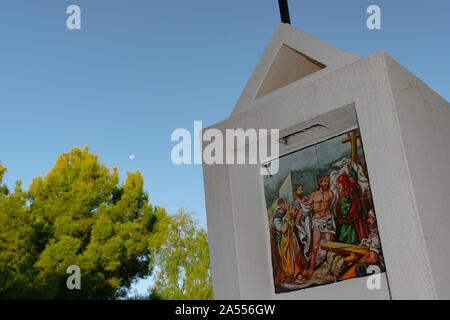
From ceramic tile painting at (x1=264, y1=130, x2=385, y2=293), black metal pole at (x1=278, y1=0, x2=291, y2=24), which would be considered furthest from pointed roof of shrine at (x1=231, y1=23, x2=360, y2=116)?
ceramic tile painting at (x1=264, y1=130, x2=385, y2=293)

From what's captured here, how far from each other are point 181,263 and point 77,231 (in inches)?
171

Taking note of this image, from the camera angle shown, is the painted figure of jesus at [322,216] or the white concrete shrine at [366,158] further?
the painted figure of jesus at [322,216]

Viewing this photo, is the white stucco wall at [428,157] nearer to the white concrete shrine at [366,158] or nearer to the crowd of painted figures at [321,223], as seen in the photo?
the white concrete shrine at [366,158]

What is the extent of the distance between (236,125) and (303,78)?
3.17ft

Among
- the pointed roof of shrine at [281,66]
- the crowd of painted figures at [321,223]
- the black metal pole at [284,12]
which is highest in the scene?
the black metal pole at [284,12]

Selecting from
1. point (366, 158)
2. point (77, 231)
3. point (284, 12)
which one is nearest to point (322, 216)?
point (366, 158)

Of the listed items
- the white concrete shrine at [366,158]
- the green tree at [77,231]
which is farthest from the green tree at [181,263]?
the white concrete shrine at [366,158]

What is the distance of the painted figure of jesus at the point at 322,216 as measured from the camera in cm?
495

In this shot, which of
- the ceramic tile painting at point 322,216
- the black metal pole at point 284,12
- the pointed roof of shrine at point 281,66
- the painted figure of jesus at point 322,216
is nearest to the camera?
the ceramic tile painting at point 322,216

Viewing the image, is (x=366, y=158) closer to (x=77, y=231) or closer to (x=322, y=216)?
(x=322, y=216)

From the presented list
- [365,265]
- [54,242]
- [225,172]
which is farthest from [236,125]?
[54,242]

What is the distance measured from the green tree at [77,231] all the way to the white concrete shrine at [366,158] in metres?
9.96

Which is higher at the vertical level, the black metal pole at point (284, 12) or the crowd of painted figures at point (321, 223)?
the black metal pole at point (284, 12)

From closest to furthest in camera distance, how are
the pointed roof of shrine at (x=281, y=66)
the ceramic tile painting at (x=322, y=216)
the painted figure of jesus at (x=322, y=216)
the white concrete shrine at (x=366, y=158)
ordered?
the white concrete shrine at (x=366, y=158) < the ceramic tile painting at (x=322, y=216) < the painted figure of jesus at (x=322, y=216) < the pointed roof of shrine at (x=281, y=66)
